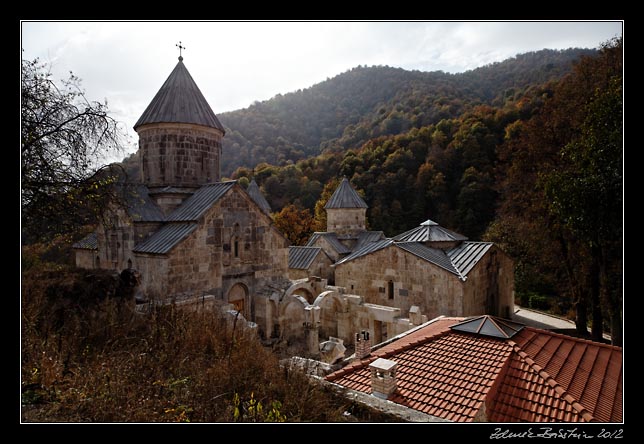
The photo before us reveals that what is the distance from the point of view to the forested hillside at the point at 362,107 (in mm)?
57616

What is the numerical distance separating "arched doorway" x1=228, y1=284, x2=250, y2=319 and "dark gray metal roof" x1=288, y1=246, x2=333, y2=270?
671 centimetres

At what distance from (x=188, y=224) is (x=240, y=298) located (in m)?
2.91

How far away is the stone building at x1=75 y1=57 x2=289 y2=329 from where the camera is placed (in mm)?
9656

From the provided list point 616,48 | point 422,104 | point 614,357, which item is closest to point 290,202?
point 422,104

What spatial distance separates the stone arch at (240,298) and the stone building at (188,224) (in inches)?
1.3

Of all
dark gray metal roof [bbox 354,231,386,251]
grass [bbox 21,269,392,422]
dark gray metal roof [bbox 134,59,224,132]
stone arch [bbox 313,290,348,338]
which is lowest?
stone arch [bbox 313,290,348,338]

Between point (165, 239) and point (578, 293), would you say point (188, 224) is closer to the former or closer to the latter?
point (165, 239)

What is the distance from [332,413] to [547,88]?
48.5 meters

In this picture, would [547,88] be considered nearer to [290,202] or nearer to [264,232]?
[290,202]

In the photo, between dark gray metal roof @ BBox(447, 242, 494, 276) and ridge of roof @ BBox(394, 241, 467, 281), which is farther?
dark gray metal roof @ BBox(447, 242, 494, 276)

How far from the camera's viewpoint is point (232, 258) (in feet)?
35.6

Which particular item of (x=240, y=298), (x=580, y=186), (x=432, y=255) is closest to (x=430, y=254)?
(x=432, y=255)

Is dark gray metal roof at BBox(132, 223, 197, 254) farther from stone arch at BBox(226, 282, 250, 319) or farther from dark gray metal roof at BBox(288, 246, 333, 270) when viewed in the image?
dark gray metal roof at BBox(288, 246, 333, 270)

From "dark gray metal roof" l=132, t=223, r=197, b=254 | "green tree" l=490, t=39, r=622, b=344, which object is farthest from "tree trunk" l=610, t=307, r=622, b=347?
"dark gray metal roof" l=132, t=223, r=197, b=254
